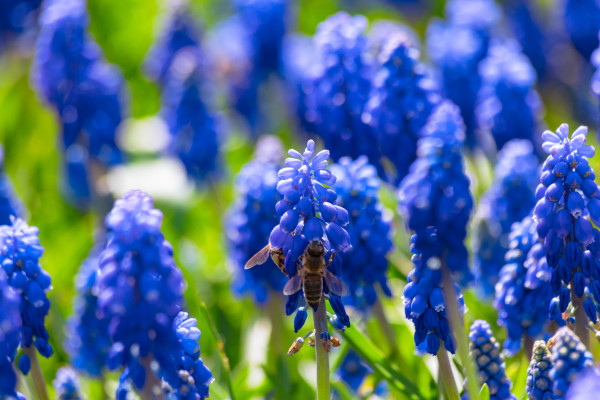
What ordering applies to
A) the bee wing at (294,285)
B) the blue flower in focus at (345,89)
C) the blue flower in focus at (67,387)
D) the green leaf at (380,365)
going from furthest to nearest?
the blue flower in focus at (345,89) → the blue flower in focus at (67,387) → the green leaf at (380,365) → the bee wing at (294,285)

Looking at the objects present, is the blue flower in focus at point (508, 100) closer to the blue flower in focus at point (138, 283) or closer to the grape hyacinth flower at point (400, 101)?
the grape hyacinth flower at point (400, 101)

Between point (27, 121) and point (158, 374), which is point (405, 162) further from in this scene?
point (27, 121)

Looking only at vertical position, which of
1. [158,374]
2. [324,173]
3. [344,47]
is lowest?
[158,374]

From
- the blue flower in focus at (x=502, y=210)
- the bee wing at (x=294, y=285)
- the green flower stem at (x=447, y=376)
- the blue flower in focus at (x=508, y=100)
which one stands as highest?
the blue flower in focus at (x=508, y=100)

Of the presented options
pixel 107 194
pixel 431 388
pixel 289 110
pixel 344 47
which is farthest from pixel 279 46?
pixel 431 388

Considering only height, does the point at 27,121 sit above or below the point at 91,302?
above

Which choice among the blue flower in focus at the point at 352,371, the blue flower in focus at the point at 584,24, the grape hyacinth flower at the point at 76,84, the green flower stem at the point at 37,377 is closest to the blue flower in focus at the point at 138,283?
the green flower stem at the point at 37,377

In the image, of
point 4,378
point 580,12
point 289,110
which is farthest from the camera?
point 289,110
